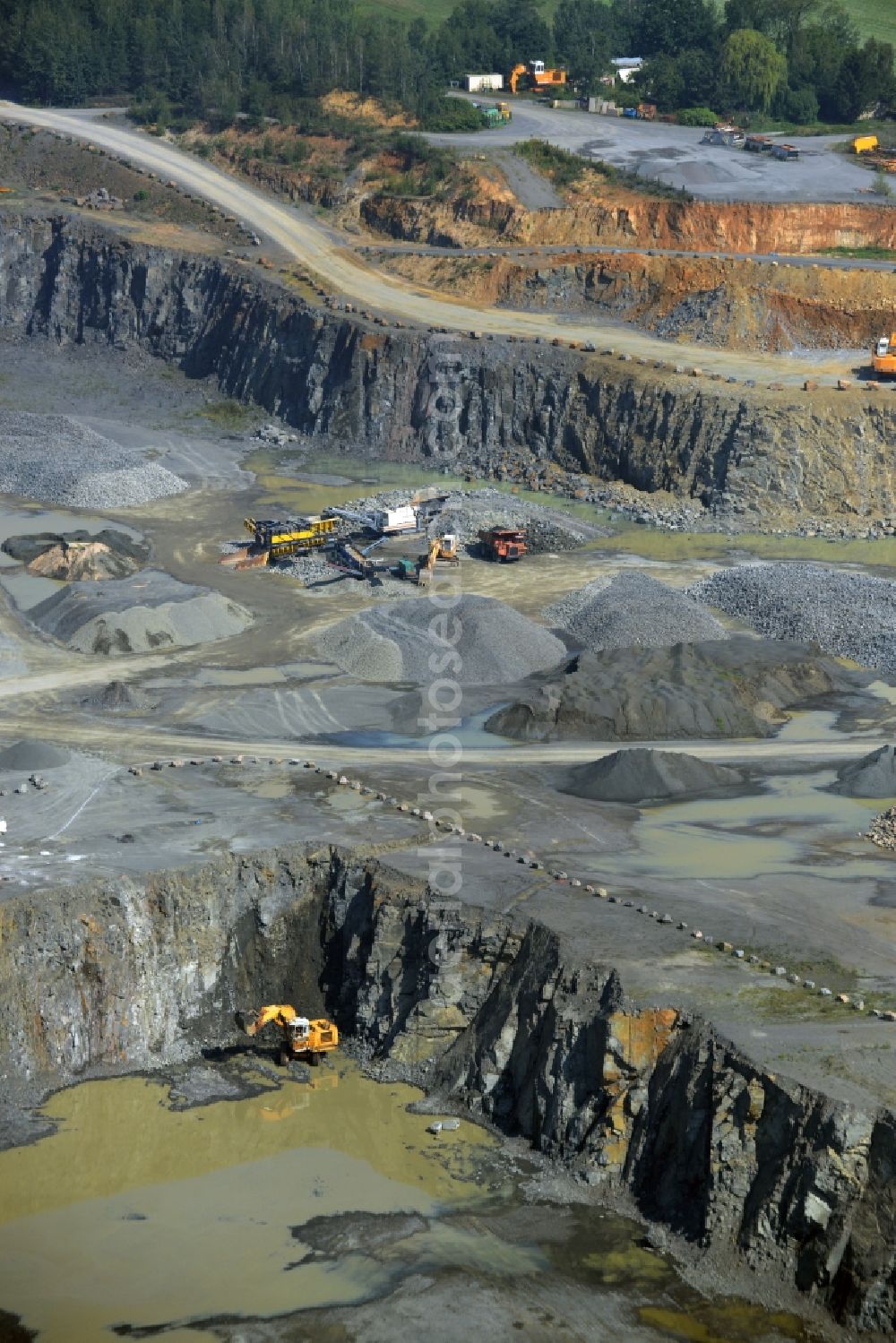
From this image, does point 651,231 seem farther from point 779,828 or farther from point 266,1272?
point 266,1272

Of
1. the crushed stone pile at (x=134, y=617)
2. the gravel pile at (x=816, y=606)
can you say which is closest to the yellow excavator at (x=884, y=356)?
the gravel pile at (x=816, y=606)

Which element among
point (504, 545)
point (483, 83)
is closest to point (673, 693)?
point (504, 545)

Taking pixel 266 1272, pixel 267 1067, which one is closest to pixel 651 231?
pixel 267 1067

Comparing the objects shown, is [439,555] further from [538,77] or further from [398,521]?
[538,77]

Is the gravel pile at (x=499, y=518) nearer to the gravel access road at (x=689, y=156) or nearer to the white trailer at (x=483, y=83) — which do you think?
the gravel access road at (x=689, y=156)

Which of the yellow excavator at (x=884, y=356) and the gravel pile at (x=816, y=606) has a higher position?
the yellow excavator at (x=884, y=356)

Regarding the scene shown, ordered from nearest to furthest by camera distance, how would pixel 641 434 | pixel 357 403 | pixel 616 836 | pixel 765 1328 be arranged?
pixel 765 1328, pixel 616 836, pixel 641 434, pixel 357 403
